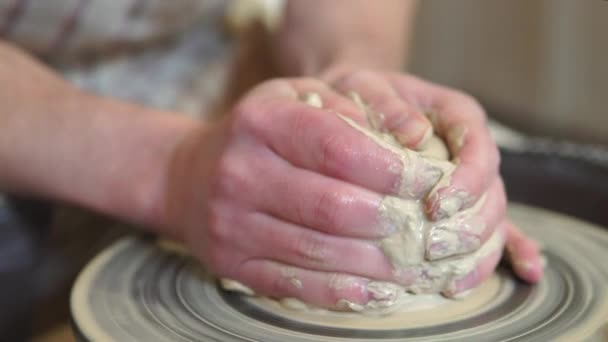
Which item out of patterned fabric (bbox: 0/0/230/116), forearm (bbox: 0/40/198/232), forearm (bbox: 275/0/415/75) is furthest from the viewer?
forearm (bbox: 275/0/415/75)

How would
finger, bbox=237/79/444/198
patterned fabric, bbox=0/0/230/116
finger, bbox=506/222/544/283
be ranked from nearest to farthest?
1. finger, bbox=237/79/444/198
2. finger, bbox=506/222/544/283
3. patterned fabric, bbox=0/0/230/116

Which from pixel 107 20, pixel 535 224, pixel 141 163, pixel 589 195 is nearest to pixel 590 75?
pixel 589 195

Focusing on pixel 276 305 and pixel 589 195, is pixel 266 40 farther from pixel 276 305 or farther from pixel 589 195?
pixel 276 305

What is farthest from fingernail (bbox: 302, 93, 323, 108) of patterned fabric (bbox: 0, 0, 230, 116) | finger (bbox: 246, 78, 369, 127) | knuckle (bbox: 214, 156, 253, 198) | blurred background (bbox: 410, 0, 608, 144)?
blurred background (bbox: 410, 0, 608, 144)

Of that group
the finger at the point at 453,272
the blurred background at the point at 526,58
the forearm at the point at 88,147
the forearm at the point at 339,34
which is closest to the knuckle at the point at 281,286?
the finger at the point at 453,272

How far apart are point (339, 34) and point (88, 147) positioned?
52 centimetres

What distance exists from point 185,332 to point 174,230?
203mm

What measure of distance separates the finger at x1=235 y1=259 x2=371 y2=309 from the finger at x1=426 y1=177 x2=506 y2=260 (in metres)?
0.08

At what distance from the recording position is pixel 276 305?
0.78m

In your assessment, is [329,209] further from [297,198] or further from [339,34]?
[339,34]

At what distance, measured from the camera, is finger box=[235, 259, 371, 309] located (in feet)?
2.42

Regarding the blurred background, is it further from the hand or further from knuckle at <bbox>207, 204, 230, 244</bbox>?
knuckle at <bbox>207, 204, 230, 244</bbox>

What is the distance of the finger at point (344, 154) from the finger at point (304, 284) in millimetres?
101

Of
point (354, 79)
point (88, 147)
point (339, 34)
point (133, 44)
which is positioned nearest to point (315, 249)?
point (354, 79)
